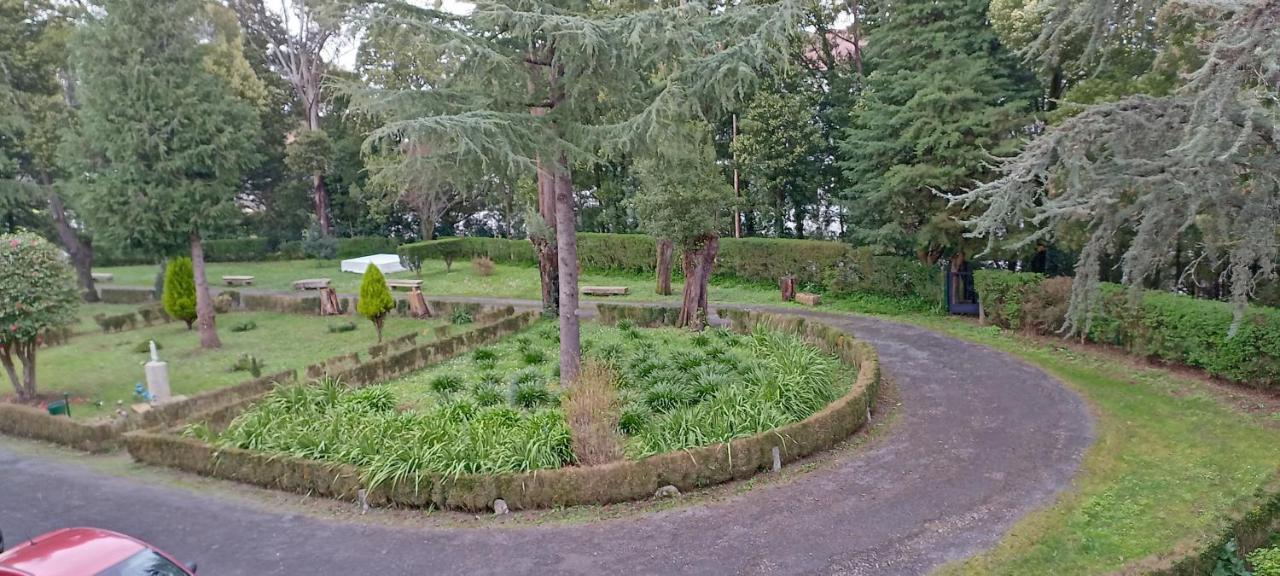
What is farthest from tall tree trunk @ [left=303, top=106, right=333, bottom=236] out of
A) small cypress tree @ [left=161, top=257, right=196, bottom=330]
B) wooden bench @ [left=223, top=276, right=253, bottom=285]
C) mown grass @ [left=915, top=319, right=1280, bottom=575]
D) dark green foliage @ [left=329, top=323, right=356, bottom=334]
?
mown grass @ [left=915, top=319, right=1280, bottom=575]

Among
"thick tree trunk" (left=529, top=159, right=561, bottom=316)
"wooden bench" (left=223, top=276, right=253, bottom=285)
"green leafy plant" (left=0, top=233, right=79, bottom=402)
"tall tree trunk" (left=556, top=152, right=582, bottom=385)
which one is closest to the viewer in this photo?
"green leafy plant" (left=0, top=233, right=79, bottom=402)

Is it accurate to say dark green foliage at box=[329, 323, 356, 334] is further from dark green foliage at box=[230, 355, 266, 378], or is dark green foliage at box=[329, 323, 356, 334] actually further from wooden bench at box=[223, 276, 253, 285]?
wooden bench at box=[223, 276, 253, 285]

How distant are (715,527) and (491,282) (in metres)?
23.3

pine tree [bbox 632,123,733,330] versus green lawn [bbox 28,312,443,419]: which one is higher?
pine tree [bbox 632,123,733,330]

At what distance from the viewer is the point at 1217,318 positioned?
12.6 metres

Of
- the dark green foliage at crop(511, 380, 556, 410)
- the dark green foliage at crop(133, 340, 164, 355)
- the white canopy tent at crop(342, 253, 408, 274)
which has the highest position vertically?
the white canopy tent at crop(342, 253, 408, 274)

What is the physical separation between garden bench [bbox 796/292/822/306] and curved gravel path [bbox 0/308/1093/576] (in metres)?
11.7

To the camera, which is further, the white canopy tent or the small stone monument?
the white canopy tent

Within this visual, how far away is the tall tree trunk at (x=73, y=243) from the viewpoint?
88.2 ft

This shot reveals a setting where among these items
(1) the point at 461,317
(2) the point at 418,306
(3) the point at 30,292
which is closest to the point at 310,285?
(2) the point at 418,306

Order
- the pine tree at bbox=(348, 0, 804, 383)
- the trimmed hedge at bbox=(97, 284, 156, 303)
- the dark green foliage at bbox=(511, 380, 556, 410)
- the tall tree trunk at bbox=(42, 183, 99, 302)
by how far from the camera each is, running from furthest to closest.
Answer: the trimmed hedge at bbox=(97, 284, 156, 303) < the tall tree trunk at bbox=(42, 183, 99, 302) < the dark green foliage at bbox=(511, 380, 556, 410) < the pine tree at bbox=(348, 0, 804, 383)

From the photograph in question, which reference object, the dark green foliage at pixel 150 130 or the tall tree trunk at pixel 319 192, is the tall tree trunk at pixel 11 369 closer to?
the dark green foliage at pixel 150 130

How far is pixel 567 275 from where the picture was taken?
13055mm

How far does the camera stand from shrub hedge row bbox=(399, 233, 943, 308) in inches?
859
